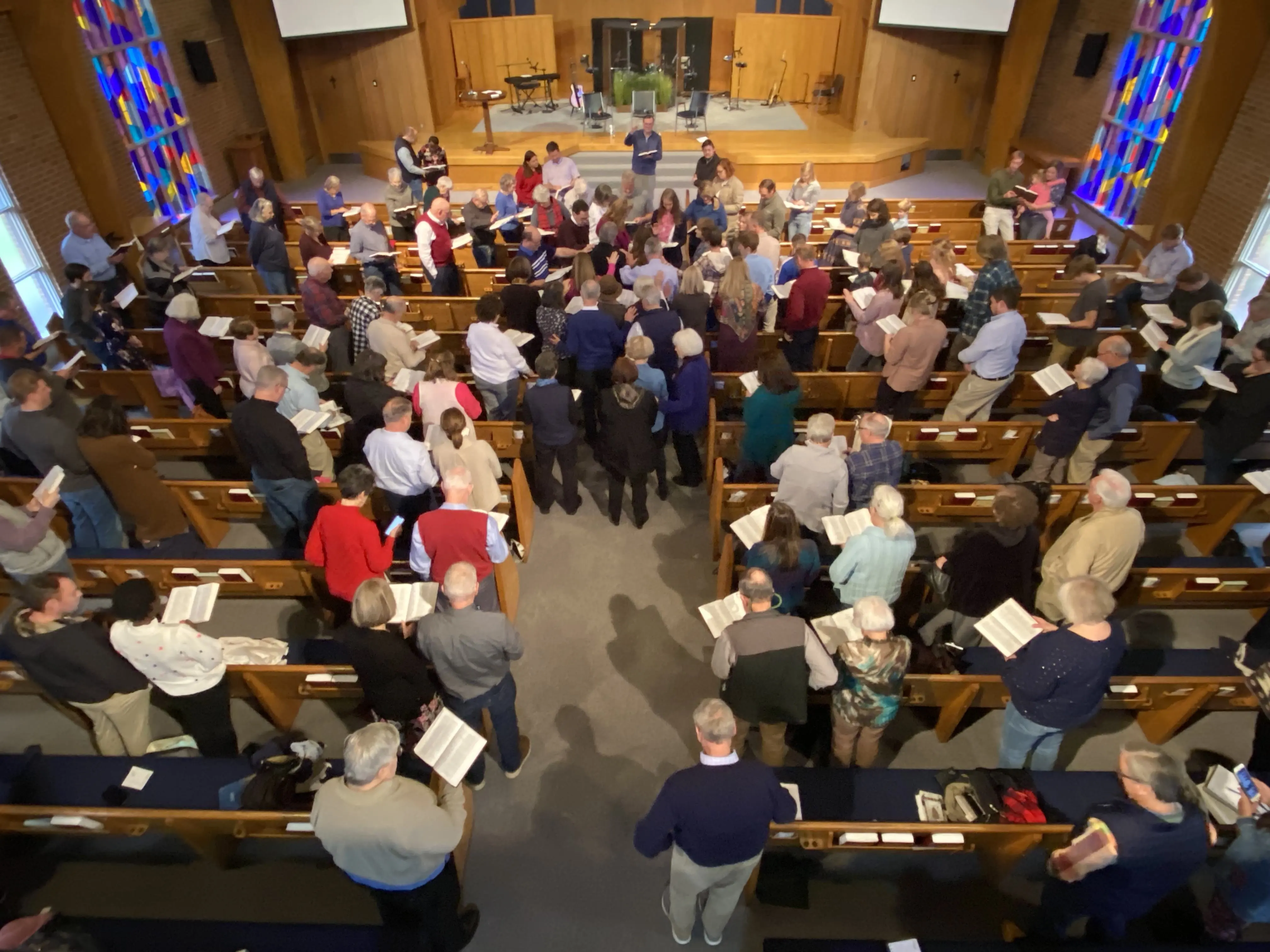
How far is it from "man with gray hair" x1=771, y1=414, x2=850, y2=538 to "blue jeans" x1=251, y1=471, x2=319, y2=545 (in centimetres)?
301

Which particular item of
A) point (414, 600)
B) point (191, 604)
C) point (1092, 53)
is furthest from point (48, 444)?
point (1092, 53)

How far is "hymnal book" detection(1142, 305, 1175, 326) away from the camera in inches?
250

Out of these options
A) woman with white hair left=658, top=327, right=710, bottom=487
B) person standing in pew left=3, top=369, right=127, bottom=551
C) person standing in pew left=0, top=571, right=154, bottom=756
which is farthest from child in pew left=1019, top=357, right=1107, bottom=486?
person standing in pew left=3, top=369, right=127, bottom=551

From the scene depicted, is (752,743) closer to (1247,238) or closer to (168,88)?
(1247,238)

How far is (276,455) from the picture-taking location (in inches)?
181

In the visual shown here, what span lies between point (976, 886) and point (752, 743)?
1.27 metres

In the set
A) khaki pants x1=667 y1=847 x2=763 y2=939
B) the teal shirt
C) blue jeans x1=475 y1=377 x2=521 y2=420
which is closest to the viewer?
khaki pants x1=667 y1=847 x2=763 y2=939

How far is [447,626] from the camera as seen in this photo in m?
3.22

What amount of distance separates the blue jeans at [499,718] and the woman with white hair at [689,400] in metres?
2.55

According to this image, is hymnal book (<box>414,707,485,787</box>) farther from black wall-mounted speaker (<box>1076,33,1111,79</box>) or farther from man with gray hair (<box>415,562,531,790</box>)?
black wall-mounted speaker (<box>1076,33,1111,79</box>)

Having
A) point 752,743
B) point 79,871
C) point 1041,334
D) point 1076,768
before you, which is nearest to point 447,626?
point 752,743

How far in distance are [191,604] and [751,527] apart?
3006mm

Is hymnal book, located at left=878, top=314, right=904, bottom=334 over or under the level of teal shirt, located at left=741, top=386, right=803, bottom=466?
over

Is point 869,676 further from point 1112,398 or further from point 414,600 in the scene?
point 1112,398
